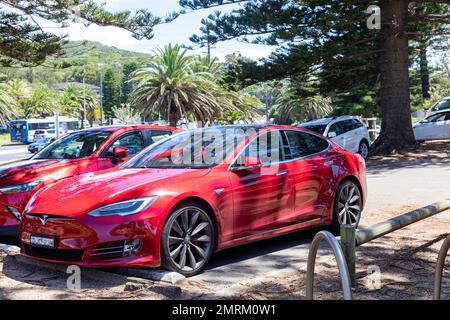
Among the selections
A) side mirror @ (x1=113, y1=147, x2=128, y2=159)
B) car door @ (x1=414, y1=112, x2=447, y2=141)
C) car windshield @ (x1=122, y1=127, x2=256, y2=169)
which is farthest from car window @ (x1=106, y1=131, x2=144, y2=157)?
car door @ (x1=414, y1=112, x2=447, y2=141)

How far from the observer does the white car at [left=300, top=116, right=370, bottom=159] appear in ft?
58.0

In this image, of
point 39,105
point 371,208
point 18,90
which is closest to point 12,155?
point 371,208

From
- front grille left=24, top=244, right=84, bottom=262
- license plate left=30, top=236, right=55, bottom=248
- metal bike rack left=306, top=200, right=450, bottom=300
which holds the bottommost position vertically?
front grille left=24, top=244, right=84, bottom=262

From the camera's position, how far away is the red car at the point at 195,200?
500cm

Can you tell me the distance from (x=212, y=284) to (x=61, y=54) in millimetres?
8326

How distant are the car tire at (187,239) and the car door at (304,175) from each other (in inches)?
44.6

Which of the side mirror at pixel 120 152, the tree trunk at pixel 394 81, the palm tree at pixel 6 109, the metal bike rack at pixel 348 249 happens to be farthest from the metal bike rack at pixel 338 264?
the palm tree at pixel 6 109

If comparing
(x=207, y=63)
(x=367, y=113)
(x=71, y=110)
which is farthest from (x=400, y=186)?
(x=71, y=110)

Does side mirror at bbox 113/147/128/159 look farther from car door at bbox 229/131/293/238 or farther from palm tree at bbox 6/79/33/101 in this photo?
palm tree at bbox 6/79/33/101

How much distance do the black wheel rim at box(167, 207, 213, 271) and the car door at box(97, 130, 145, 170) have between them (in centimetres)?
267

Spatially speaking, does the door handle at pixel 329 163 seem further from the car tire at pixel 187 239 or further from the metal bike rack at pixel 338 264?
the metal bike rack at pixel 338 264

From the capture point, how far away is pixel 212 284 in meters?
5.14

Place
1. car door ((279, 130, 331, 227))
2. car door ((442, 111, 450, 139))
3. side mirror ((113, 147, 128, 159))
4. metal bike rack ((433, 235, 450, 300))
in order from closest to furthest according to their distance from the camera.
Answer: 1. metal bike rack ((433, 235, 450, 300))
2. car door ((279, 130, 331, 227))
3. side mirror ((113, 147, 128, 159))
4. car door ((442, 111, 450, 139))
